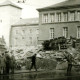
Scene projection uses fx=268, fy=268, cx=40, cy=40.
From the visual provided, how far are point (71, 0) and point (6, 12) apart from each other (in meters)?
25.0

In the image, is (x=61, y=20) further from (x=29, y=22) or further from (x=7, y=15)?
(x=7, y=15)

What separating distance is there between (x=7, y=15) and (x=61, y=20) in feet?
80.8

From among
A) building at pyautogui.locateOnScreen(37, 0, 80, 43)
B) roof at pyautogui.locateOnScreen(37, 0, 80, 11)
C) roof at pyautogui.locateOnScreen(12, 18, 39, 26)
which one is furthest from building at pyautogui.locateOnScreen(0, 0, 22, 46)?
roof at pyautogui.locateOnScreen(37, 0, 80, 11)

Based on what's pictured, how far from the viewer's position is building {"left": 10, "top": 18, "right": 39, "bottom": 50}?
65.3 metres

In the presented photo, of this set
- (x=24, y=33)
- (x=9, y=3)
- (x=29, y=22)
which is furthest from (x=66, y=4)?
(x=9, y=3)

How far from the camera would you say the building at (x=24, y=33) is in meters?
65.3

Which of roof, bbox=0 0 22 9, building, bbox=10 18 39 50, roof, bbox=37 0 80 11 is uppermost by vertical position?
roof, bbox=0 0 22 9

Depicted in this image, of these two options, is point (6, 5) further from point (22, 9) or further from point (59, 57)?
point (59, 57)

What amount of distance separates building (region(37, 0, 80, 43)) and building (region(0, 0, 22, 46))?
19128 mm

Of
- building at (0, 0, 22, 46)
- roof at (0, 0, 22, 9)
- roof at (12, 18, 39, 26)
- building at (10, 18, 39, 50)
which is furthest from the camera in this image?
roof at (0, 0, 22, 9)

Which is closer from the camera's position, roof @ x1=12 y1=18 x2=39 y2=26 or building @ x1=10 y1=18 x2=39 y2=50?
roof @ x1=12 y1=18 x2=39 y2=26

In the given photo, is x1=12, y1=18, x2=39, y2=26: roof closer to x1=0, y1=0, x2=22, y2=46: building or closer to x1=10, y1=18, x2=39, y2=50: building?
x1=10, y1=18, x2=39, y2=50: building

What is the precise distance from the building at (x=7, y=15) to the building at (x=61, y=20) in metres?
19.1

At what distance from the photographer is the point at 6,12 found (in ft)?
236
